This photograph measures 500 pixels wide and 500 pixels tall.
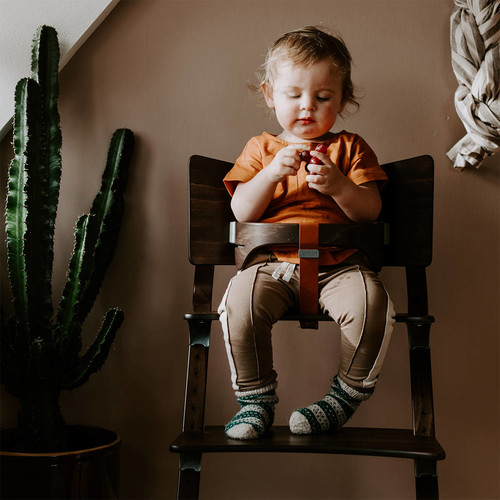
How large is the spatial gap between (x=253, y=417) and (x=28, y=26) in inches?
42.6

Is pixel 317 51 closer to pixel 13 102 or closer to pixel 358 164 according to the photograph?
pixel 358 164

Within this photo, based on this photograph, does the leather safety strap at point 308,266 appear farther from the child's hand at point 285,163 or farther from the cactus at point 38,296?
the cactus at point 38,296

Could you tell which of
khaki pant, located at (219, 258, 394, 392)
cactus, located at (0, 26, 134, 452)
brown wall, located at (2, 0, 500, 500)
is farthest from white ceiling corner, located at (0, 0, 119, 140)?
khaki pant, located at (219, 258, 394, 392)

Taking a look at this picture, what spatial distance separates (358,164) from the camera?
50.9 inches

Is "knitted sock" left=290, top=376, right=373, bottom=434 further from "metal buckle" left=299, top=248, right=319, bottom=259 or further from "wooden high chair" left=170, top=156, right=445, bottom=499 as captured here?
"metal buckle" left=299, top=248, right=319, bottom=259

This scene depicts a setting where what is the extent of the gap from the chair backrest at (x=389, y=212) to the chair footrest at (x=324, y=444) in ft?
1.21

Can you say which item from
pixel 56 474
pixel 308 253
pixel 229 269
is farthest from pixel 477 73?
pixel 56 474

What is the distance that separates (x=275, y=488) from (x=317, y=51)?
100cm

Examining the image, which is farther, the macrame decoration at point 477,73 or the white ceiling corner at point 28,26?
the white ceiling corner at point 28,26

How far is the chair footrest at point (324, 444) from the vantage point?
40.4 inches

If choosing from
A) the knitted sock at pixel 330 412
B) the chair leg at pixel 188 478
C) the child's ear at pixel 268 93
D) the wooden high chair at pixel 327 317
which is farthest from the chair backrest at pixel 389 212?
the chair leg at pixel 188 478

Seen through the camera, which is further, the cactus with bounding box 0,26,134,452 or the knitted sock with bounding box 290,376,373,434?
the cactus with bounding box 0,26,134,452

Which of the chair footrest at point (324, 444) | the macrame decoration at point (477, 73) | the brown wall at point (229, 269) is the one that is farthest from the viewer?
the brown wall at point (229, 269)

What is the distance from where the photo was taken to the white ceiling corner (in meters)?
1.54
